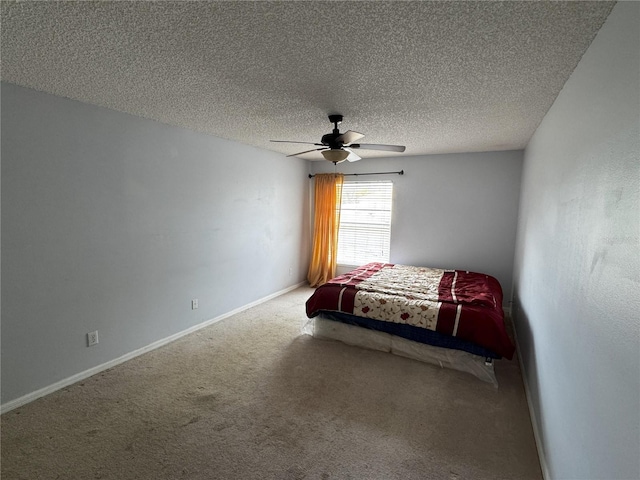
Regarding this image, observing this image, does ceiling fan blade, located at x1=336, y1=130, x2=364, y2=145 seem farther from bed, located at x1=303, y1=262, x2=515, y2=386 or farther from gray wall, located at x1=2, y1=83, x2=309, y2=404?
gray wall, located at x1=2, y1=83, x2=309, y2=404

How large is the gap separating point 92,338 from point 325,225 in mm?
3673

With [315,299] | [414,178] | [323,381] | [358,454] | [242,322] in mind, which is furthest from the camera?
[414,178]

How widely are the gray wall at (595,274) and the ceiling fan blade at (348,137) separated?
1411 millimetres

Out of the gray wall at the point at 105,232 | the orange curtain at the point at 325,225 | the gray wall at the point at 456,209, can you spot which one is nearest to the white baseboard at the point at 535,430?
the gray wall at the point at 456,209

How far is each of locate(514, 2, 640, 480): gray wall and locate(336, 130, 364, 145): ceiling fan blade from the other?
141 centimetres

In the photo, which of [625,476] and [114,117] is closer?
[625,476]

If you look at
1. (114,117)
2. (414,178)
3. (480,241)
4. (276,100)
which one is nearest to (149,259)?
(114,117)

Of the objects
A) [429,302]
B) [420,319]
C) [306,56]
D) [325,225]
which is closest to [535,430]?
[420,319]

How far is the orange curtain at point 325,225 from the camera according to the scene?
5.41 m

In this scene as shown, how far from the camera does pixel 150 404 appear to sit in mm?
2277

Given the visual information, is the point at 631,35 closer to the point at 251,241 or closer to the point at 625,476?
the point at 625,476

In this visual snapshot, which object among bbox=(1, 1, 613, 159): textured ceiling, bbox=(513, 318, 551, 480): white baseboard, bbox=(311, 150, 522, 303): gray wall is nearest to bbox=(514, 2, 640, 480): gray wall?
bbox=(513, 318, 551, 480): white baseboard

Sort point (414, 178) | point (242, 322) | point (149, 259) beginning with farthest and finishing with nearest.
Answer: point (414, 178)
point (242, 322)
point (149, 259)

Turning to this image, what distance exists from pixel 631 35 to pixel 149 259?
3557mm
